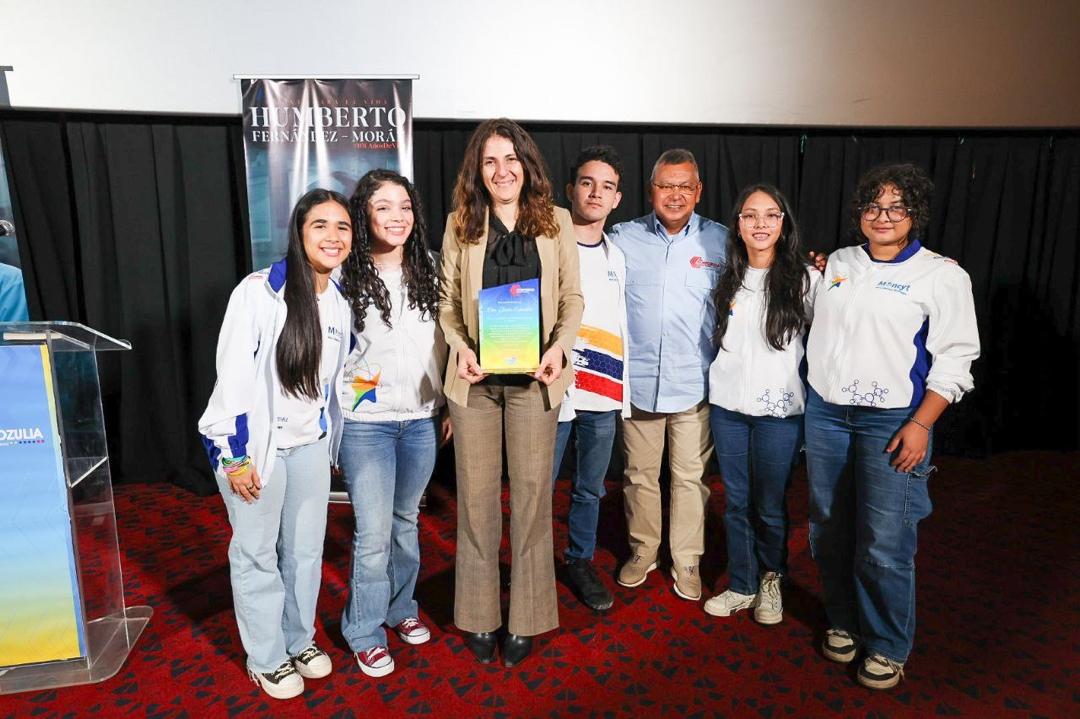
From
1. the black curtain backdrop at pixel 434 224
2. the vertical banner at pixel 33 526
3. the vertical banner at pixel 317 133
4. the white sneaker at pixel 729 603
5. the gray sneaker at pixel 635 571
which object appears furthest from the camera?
the black curtain backdrop at pixel 434 224

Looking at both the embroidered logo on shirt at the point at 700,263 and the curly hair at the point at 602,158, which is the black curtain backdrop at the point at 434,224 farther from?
the embroidered logo on shirt at the point at 700,263

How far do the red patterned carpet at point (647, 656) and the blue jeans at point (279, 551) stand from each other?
0.75 feet

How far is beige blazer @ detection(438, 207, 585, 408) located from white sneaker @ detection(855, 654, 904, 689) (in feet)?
4.20

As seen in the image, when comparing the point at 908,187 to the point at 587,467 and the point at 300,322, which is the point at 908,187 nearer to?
the point at 587,467

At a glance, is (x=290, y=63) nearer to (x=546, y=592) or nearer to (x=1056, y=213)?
(x=546, y=592)

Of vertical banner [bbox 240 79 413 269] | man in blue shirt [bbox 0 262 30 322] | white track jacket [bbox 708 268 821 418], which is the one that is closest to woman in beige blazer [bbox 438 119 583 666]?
white track jacket [bbox 708 268 821 418]

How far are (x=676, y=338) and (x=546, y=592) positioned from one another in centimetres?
99

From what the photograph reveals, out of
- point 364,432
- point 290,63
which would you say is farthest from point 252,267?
point 364,432

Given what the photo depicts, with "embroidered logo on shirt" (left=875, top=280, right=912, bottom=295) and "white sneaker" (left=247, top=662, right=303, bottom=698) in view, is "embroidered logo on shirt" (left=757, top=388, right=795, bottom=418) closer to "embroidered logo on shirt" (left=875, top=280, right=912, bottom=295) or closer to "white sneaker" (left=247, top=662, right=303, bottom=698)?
"embroidered logo on shirt" (left=875, top=280, right=912, bottom=295)

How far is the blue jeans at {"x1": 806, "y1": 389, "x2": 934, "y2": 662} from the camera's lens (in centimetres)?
194

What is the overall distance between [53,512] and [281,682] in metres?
0.87

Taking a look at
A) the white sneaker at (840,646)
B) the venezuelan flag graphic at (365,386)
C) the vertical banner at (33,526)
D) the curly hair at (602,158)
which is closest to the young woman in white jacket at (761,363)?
the white sneaker at (840,646)

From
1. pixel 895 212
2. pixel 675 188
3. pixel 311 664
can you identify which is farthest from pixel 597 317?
pixel 311 664

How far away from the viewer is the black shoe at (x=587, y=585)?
253 cm
